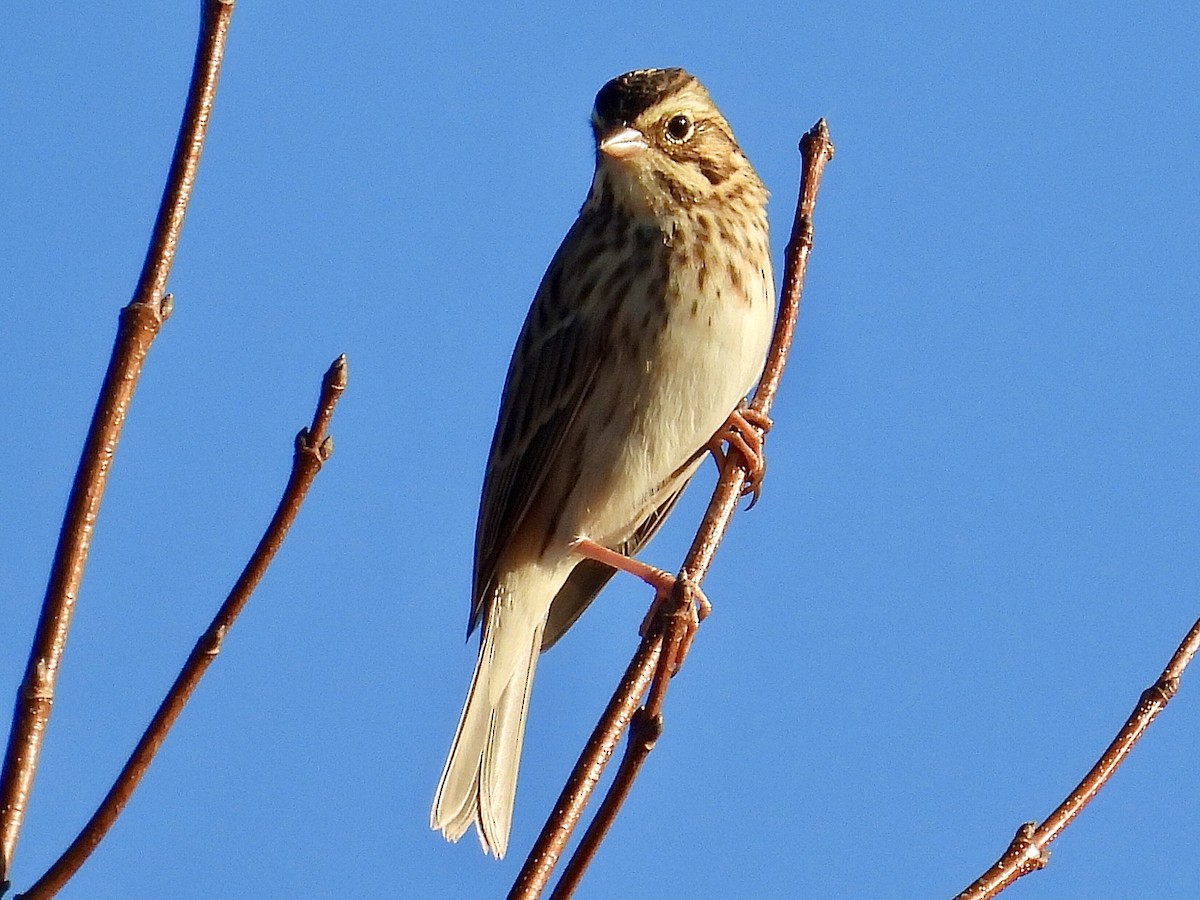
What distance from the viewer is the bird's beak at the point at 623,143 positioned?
5.03 meters

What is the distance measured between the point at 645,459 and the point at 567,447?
325 millimetres

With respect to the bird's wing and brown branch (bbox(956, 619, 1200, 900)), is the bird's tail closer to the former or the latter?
the bird's wing

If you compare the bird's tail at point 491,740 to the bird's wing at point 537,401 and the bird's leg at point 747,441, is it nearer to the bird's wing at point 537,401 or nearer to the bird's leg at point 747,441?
the bird's wing at point 537,401

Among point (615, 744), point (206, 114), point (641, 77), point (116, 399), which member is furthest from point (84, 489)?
point (641, 77)

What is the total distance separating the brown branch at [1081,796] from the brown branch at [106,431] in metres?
1.59

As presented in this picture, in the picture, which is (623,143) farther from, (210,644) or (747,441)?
(210,644)

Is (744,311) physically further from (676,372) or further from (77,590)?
(77,590)

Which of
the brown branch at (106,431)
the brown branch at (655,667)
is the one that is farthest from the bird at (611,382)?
the brown branch at (106,431)

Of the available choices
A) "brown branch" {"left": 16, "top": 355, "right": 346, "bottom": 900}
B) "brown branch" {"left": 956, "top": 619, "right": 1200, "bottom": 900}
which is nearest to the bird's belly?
"brown branch" {"left": 956, "top": 619, "right": 1200, "bottom": 900}

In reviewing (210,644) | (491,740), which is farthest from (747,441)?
(210,644)

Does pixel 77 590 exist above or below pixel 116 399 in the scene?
below

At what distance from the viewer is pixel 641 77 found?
17.3 feet

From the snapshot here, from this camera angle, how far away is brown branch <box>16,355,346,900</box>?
200 centimetres

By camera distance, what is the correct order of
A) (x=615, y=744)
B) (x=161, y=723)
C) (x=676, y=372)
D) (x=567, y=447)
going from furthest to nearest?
(x=567, y=447)
(x=676, y=372)
(x=615, y=744)
(x=161, y=723)
